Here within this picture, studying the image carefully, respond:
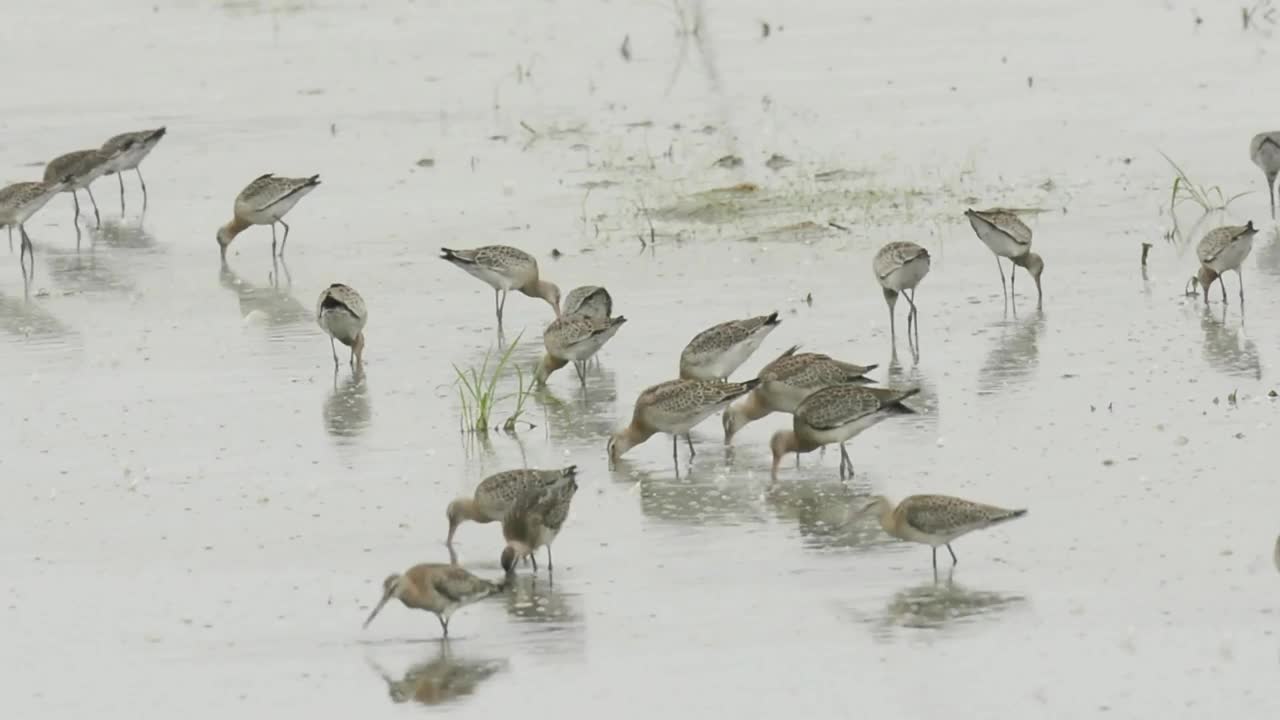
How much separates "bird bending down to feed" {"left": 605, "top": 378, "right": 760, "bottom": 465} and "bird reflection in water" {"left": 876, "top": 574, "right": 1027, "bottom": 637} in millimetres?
2434

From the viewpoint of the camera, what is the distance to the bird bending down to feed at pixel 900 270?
14.6 meters

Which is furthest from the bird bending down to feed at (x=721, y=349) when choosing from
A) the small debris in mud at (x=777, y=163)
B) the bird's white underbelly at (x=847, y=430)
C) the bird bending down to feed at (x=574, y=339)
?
the small debris in mud at (x=777, y=163)

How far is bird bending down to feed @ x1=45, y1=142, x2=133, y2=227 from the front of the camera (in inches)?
766

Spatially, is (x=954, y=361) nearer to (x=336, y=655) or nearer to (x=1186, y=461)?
(x=1186, y=461)

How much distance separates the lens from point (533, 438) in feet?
42.9

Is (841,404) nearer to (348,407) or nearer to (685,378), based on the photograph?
(685,378)

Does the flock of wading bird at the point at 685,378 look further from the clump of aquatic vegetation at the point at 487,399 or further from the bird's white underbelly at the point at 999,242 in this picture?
the clump of aquatic vegetation at the point at 487,399

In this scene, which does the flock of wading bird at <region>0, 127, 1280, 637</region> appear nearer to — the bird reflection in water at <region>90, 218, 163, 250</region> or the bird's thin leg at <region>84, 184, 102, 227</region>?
the bird reflection in water at <region>90, 218, 163, 250</region>

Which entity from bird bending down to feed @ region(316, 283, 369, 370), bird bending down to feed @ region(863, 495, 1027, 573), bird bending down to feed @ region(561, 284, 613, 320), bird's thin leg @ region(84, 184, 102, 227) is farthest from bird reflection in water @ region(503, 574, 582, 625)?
bird's thin leg @ region(84, 184, 102, 227)

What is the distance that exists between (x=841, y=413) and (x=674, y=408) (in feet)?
3.11

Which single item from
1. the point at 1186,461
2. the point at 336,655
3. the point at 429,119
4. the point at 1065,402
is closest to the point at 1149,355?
the point at 1065,402

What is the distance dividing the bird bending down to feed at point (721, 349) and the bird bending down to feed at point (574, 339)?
22.7 inches

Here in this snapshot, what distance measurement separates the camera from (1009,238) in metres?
15.3

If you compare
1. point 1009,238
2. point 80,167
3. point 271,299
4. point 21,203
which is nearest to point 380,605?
point 1009,238
